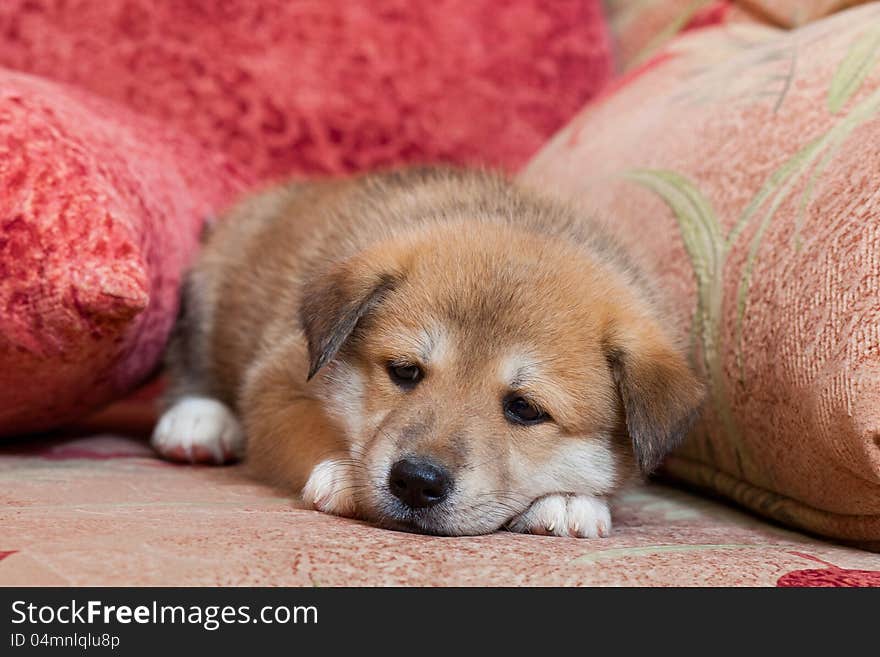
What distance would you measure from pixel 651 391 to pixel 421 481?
0.53m

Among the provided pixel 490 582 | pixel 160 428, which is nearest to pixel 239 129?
pixel 160 428

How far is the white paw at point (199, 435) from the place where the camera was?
2.60 m

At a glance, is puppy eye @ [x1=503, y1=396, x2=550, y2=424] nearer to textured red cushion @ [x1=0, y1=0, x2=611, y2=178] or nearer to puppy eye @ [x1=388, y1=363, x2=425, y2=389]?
puppy eye @ [x1=388, y1=363, x2=425, y2=389]

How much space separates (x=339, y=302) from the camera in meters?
2.11

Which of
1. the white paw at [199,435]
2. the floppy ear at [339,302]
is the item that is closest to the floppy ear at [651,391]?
the floppy ear at [339,302]

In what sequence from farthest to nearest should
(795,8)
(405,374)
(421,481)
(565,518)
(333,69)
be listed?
(333,69), (795,8), (405,374), (565,518), (421,481)

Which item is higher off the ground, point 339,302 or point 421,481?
point 339,302

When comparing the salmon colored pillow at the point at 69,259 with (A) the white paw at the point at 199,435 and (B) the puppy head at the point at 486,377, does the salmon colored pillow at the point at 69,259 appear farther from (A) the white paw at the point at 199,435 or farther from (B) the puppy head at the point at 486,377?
(B) the puppy head at the point at 486,377

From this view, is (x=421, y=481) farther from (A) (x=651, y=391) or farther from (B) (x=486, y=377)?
(A) (x=651, y=391)

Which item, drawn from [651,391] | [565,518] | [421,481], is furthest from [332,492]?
[651,391]

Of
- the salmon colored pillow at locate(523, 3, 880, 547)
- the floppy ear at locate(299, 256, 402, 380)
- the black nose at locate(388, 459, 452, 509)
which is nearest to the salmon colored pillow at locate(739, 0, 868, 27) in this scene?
the salmon colored pillow at locate(523, 3, 880, 547)

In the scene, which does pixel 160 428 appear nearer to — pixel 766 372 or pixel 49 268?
pixel 49 268

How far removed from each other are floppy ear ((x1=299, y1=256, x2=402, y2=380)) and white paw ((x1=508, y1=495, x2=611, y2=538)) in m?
0.53
